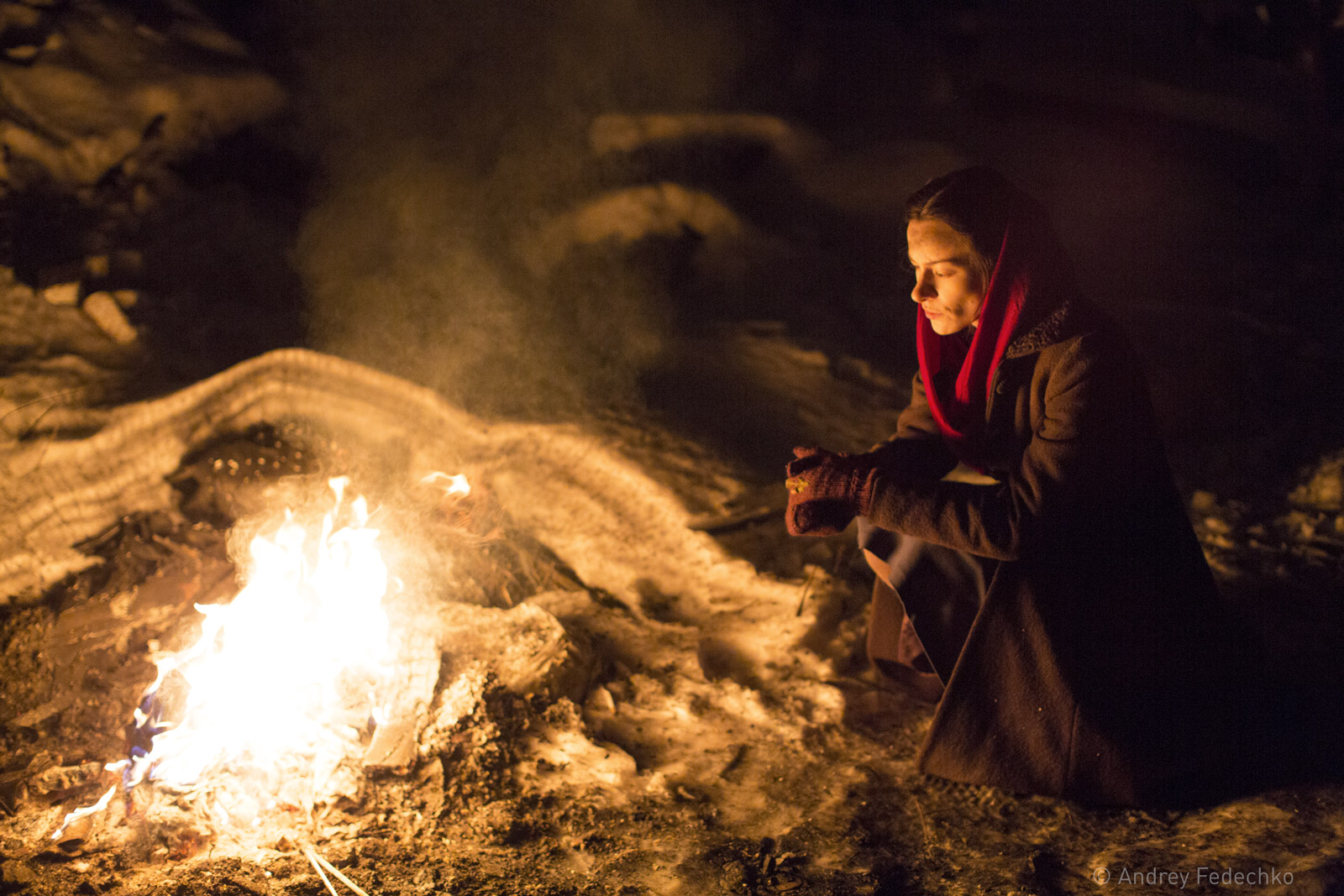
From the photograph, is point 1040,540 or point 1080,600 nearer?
point 1040,540

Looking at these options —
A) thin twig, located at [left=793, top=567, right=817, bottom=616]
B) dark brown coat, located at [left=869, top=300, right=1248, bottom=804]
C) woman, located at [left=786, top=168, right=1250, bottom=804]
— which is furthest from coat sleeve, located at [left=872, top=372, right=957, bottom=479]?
thin twig, located at [left=793, top=567, right=817, bottom=616]

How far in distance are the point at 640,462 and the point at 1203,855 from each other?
281 centimetres

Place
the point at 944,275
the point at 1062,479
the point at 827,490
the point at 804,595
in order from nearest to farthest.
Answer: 1. the point at 1062,479
2. the point at 944,275
3. the point at 827,490
4. the point at 804,595

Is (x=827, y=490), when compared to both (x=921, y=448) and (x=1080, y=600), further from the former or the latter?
(x=1080, y=600)

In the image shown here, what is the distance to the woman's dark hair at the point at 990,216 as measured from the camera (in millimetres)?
2354

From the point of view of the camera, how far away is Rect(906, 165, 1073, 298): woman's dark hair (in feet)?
7.72

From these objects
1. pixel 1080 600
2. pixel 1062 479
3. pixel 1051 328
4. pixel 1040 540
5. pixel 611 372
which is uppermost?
pixel 1051 328

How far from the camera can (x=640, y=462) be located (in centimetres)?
423

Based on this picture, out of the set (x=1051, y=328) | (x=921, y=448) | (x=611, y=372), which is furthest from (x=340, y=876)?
(x=611, y=372)

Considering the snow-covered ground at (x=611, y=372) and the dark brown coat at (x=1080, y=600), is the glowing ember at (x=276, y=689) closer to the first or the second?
the snow-covered ground at (x=611, y=372)

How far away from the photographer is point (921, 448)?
308cm

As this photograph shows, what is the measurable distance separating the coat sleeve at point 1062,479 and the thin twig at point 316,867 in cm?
204

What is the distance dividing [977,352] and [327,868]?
8.52ft

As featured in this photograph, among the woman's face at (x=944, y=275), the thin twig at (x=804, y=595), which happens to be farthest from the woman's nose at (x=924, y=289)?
the thin twig at (x=804, y=595)
